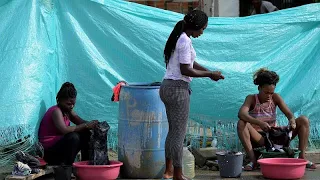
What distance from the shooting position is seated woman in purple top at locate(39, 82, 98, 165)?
6.61 metres

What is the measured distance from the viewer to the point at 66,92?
21.9 feet

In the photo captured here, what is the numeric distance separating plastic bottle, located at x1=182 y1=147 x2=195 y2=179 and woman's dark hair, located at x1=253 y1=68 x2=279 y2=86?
112 cm

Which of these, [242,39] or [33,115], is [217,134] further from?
[33,115]

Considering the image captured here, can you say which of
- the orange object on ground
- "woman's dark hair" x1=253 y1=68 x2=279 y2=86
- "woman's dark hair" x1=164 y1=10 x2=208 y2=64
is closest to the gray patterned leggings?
"woman's dark hair" x1=164 y1=10 x2=208 y2=64

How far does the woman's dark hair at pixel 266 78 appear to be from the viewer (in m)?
7.09

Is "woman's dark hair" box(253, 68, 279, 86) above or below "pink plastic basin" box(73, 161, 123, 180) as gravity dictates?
above

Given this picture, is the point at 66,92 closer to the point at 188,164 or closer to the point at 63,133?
the point at 63,133

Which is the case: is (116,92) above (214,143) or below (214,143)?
above

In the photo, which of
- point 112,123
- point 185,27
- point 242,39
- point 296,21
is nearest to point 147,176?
point 112,123

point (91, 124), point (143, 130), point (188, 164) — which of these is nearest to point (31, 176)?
point (91, 124)

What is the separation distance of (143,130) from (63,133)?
0.80 m

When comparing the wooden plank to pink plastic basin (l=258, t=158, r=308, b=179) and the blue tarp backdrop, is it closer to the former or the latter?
the blue tarp backdrop

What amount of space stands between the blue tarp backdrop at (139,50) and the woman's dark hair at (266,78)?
1.30ft

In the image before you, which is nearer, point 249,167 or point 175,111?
point 175,111
